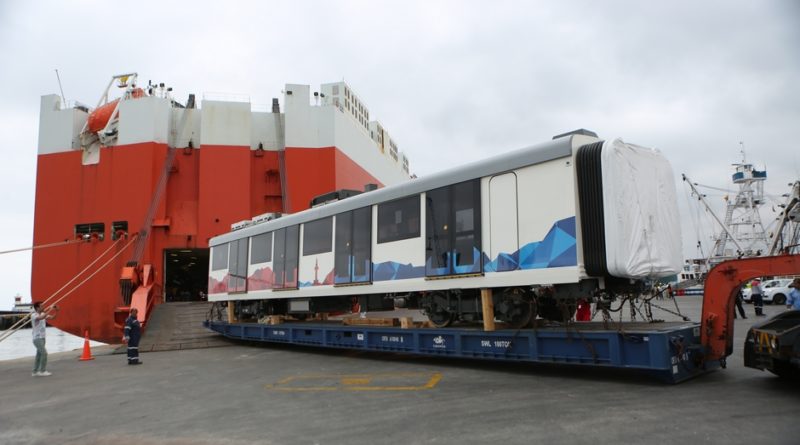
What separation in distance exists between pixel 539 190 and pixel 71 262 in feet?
73.8

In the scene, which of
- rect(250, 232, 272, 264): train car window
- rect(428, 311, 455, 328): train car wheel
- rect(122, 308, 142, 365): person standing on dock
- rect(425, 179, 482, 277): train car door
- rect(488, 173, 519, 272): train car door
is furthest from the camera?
rect(250, 232, 272, 264): train car window

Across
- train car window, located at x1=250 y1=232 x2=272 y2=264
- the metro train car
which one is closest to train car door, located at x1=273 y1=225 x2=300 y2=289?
train car window, located at x1=250 y1=232 x2=272 y2=264

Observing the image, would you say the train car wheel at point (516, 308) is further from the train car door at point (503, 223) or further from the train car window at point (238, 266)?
the train car window at point (238, 266)

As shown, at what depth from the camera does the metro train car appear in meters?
7.27

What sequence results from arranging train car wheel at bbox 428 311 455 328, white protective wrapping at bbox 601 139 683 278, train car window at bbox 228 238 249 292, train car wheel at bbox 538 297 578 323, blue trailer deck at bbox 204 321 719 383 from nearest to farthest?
blue trailer deck at bbox 204 321 719 383 < white protective wrapping at bbox 601 139 683 278 < train car wheel at bbox 538 297 578 323 < train car wheel at bbox 428 311 455 328 < train car window at bbox 228 238 249 292

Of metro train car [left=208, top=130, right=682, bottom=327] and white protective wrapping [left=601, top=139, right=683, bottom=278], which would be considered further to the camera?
metro train car [left=208, top=130, right=682, bottom=327]

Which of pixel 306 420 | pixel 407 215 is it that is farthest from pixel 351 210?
pixel 306 420

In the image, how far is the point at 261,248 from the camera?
1462 centimetres

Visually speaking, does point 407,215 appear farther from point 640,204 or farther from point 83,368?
point 83,368

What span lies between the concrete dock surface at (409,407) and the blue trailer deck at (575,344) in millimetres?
315

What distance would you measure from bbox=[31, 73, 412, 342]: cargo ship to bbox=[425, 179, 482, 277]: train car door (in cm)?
1375

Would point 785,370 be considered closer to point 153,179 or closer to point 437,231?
point 437,231

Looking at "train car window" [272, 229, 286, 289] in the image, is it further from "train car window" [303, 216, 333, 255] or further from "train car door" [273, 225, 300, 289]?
"train car window" [303, 216, 333, 255]

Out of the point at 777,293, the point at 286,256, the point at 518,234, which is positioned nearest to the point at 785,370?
the point at 518,234
